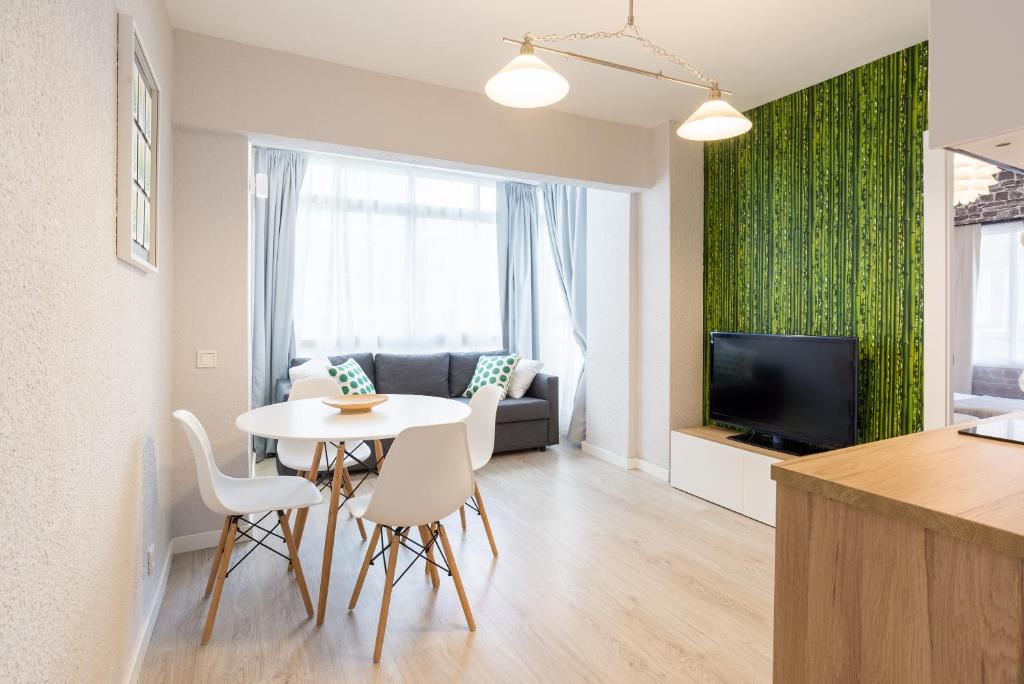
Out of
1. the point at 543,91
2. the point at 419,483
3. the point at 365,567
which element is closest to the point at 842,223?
the point at 543,91

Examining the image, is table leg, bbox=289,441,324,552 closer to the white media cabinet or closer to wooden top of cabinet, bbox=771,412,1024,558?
wooden top of cabinet, bbox=771,412,1024,558

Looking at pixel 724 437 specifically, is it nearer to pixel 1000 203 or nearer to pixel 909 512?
pixel 909 512

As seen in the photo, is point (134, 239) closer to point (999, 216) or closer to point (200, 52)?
point (200, 52)

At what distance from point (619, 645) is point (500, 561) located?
0.84 m

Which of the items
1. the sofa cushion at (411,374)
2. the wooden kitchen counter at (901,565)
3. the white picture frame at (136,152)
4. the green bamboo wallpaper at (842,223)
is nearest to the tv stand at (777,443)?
the green bamboo wallpaper at (842,223)

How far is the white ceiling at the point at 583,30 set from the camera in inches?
102

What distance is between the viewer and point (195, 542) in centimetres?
284

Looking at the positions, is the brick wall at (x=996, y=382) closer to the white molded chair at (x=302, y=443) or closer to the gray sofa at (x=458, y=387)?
the gray sofa at (x=458, y=387)

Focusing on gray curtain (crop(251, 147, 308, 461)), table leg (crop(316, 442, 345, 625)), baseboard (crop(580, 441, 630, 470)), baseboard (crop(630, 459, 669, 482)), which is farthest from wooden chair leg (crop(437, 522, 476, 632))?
gray curtain (crop(251, 147, 308, 461))

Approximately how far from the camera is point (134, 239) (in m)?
1.79

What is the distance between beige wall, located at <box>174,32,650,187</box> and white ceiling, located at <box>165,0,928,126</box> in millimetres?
85

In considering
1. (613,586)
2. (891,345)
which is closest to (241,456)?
(613,586)

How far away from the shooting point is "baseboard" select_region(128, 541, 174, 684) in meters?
1.85

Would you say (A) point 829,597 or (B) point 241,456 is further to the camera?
(B) point 241,456
